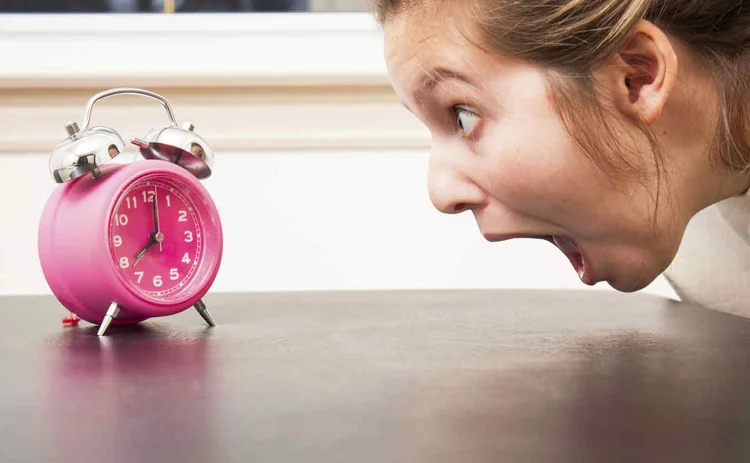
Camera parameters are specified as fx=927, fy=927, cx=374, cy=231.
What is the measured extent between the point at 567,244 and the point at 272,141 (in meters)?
0.63

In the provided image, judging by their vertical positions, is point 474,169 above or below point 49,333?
above

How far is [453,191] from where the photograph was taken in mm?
672

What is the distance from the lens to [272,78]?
48.6 inches

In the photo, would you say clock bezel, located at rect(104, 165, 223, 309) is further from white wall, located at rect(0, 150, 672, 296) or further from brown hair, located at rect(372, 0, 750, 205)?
white wall, located at rect(0, 150, 672, 296)

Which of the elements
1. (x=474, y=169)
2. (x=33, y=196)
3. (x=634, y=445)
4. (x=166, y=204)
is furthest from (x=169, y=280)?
(x=33, y=196)

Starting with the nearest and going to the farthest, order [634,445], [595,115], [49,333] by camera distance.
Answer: [634,445] < [595,115] < [49,333]

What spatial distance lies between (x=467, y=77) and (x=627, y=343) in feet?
0.71

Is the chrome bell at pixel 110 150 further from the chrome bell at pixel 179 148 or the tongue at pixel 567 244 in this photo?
the tongue at pixel 567 244

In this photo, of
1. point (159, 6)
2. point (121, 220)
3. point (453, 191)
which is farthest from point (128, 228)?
point (159, 6)

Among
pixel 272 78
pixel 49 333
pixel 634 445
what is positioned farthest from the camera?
pixel 272 78

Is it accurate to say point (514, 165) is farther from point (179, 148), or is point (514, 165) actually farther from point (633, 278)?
point (179, 148)

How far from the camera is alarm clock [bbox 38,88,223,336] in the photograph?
27.5 inches

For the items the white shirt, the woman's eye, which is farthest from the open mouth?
the white shirt

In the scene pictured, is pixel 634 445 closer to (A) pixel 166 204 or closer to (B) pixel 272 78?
(A) pixel 166 204
